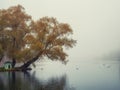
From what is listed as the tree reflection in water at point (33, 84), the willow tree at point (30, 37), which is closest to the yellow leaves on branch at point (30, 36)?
the willow tree at point (30, 37)

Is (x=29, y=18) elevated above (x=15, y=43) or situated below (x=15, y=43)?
above

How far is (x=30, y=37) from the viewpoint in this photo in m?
61.9

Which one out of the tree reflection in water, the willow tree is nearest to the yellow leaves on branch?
the willow tree

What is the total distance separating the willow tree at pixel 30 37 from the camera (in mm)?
61438

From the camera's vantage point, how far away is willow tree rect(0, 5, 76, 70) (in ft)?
202

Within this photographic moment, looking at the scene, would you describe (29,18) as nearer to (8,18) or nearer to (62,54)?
(8,18)

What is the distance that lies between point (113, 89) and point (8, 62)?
39.4 m

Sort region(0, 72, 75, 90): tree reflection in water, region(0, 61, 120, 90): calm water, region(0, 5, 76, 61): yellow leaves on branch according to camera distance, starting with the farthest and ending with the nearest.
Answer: region(0, 5, 76, 61): yellow leaves on branch → region(0, 61, 120, 90): calm water → region(0, 72, 75, 90): tree reflection in water

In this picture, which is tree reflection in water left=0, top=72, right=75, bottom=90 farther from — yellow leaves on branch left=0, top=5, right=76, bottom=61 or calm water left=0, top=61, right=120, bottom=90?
yellow leaves on branch left=0, top=5, right=76, bottom=61

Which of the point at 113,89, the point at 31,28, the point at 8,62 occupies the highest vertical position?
the point at 31,28

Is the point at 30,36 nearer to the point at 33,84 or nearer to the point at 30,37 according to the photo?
the point at 30,37

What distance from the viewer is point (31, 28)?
6353 centimetres

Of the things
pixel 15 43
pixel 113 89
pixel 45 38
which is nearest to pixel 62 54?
pixel 45 38

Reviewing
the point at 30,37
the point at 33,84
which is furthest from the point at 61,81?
the point at 30,37
